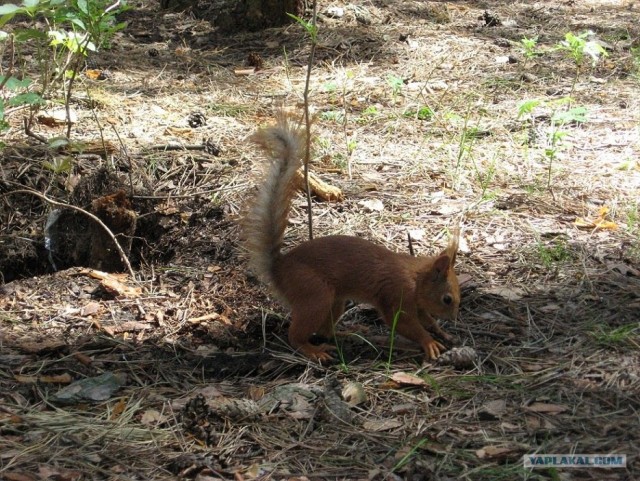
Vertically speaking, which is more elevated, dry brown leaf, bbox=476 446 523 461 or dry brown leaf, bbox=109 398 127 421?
dry brown leaf, bbox=476 446 523 461

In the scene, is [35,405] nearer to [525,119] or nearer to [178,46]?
[525,119]

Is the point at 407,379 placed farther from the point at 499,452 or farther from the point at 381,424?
the point at 499,452

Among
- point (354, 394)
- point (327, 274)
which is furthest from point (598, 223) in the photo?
point (354, 394)

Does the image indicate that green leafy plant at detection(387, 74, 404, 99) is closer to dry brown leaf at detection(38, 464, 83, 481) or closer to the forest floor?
the forest floor

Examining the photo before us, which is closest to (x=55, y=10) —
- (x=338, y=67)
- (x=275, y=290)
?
(x=275, y=290)

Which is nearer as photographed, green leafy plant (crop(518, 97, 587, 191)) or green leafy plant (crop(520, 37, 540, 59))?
green leafy plant (crop(518, 97, 587, 191))

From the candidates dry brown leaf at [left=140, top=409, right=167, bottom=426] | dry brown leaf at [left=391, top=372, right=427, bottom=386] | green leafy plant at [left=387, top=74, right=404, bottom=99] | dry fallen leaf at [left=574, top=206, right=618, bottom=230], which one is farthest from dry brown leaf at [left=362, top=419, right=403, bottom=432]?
green leafy plant at [left=387, top=74, right=404, bottom=99]

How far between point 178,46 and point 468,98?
2.26 m

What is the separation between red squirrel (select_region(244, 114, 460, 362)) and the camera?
9.12ft

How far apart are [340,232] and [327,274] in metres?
0.69

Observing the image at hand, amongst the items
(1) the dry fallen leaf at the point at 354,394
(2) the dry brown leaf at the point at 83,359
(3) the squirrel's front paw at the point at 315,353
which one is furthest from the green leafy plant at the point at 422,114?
(2) the dry brown leaf at the point at 83,359

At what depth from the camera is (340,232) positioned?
11.4 ft

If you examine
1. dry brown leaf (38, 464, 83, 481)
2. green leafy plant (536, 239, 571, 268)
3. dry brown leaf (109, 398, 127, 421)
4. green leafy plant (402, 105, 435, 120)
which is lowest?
dry brown leaf (109, 398, 127, 421)

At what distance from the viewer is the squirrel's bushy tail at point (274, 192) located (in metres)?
2.90
